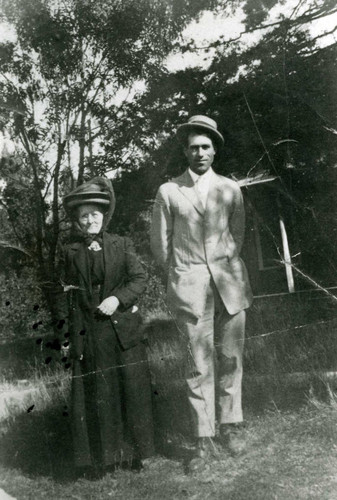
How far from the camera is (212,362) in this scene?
9.89 ft

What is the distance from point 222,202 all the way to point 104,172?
3.80 feet

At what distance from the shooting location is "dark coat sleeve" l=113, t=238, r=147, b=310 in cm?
302

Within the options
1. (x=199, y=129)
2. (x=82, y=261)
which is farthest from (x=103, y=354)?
(x=199, y=129)

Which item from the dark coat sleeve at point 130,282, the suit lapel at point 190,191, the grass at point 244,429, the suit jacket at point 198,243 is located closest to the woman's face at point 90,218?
the dark coat sleeve at point 130,282

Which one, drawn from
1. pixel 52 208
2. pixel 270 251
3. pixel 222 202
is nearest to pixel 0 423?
pixel 52 208

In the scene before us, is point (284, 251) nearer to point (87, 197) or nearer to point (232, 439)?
point (232, 439)

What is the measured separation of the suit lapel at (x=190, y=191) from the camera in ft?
10.3

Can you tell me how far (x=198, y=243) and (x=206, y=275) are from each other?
0.22m

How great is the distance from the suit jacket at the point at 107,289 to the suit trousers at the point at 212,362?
334 mm

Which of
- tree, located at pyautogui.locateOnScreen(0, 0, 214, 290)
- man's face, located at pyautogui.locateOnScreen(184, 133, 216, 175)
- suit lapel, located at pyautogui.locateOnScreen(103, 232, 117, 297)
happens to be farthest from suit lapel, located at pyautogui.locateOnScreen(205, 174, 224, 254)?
tree, located at pyautogui.locateOnScreen(0, 0, 214, 290)

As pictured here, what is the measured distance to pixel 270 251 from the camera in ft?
23.4

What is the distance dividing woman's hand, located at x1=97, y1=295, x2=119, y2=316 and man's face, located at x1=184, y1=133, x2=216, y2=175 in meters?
1.01

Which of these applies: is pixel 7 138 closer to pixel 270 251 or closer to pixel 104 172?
pixel 104 172

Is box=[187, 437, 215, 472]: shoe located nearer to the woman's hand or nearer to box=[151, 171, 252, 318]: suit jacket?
box=[151, 171, 252, 318]: suit jacket
